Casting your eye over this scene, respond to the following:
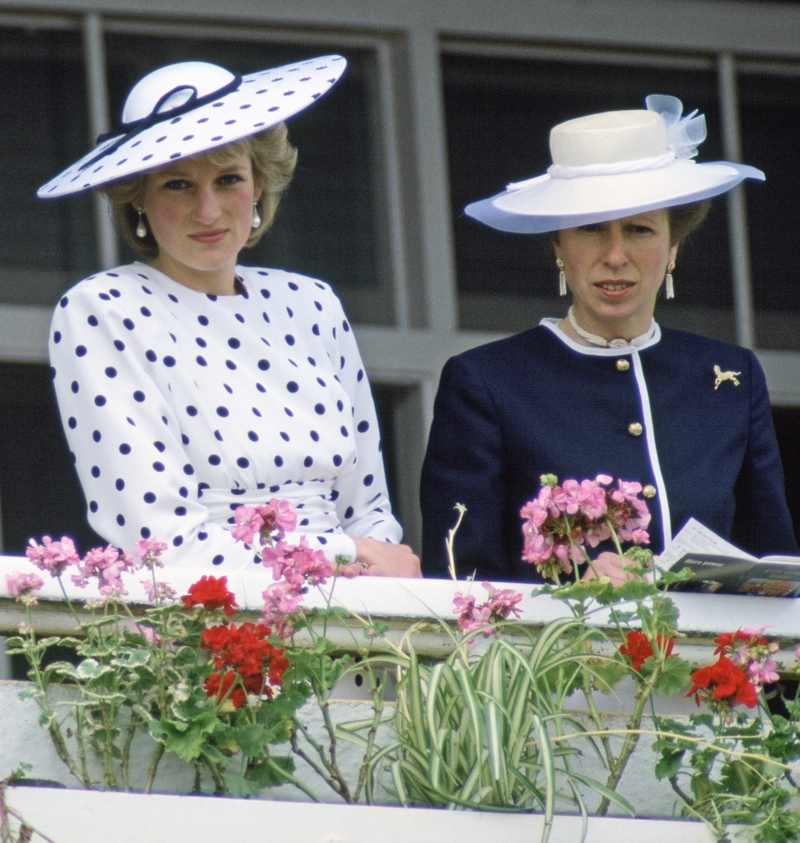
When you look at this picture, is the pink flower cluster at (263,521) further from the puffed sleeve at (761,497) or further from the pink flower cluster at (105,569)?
the puffed sleeve at (761,497)

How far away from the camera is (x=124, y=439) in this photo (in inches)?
135

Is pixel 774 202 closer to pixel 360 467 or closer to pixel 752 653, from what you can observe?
pixel 360 467

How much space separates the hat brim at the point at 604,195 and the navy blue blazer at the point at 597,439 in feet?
0.74

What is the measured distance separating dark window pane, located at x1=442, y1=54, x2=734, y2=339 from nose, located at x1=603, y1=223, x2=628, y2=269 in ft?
5.93

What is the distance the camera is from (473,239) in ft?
18.7

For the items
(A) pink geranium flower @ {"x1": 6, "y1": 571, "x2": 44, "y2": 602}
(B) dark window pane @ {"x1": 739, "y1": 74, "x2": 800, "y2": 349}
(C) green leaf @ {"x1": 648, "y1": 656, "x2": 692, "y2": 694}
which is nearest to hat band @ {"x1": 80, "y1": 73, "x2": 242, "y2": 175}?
(A) pink geranium flower @ {"x1": 6, "y1": 571, "x2": 44, "y2": 602}

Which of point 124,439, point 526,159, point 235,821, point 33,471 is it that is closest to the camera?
point 235,821

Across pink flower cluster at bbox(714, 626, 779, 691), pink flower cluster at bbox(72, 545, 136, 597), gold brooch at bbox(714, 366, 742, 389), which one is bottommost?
pink flower cluster at bbox(714, 626, 779, 691)

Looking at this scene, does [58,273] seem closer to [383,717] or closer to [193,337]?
[193,337]

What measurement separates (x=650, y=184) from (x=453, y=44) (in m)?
2.02

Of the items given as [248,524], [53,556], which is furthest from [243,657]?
[53,556]

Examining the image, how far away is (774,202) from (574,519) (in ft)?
10.2

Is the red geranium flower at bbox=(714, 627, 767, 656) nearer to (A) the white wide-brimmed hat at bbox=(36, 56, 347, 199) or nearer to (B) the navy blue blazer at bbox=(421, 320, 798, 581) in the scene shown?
(B) the navy blue blazer at bbox=(421, 320, 798, 581)

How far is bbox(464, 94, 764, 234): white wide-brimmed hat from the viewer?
3.87 meters
